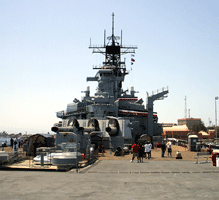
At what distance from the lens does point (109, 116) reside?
31.3 m

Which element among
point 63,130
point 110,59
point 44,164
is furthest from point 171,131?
point 44,164

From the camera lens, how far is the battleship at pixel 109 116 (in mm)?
22891

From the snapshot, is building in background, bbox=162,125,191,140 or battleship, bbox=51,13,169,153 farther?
building in background, bbox=162,125,191,140

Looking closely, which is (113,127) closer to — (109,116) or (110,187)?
(109,116)

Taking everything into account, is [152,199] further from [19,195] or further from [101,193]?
[19,195]

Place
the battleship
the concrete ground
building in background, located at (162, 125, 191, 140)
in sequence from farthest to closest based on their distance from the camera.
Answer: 1. building in background, located at (162, 125, 191, 140)
2. the battleship
3. the concrete ground

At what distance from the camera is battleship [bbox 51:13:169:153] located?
22.9 m

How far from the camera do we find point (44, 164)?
15086 millimetres

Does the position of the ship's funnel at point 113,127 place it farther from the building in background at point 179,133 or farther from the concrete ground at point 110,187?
the building in background at point 179,133

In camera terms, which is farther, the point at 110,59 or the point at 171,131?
the point at 171,131

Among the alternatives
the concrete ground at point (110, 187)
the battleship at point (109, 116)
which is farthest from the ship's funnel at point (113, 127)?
the concrete ground at point (110, 187)

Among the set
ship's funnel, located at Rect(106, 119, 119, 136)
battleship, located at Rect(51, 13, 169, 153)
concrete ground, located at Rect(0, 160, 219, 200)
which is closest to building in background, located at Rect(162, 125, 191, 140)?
battleship, located at Rect(51, 13, 169, 153)

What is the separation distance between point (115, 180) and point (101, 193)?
7.15ft

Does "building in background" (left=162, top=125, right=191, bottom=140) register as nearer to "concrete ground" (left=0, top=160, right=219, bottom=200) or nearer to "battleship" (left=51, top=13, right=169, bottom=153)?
"battleship" (left=51, top=13, right=169, bottom=153)
